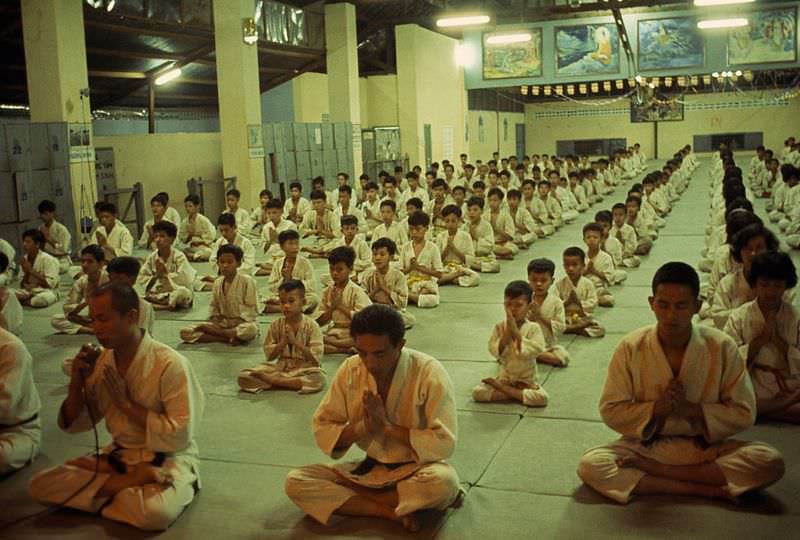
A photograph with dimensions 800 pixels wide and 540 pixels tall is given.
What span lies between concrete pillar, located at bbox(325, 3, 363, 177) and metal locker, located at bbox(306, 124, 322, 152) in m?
1.67

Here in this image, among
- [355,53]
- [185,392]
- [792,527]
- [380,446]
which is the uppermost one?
[355,53]

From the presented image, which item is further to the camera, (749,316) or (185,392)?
(749,316)

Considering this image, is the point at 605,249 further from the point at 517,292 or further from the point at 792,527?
the point at 792,527

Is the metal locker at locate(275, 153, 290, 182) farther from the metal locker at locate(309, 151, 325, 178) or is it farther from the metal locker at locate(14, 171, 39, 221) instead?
the metal locker at locate(14, 171, 39, 221)

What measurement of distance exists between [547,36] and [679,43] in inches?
143

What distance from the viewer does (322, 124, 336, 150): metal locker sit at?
21844mm

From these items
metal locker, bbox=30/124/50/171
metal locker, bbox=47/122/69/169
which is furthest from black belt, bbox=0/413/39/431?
metal locker, bbox=47/122/69/169

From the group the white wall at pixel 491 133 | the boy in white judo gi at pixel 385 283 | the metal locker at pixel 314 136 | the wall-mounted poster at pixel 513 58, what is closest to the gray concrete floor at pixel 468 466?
the boy in white judo gi at pixel 385 283

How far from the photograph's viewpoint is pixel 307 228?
14.9m

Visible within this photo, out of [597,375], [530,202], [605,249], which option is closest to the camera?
[597,375]

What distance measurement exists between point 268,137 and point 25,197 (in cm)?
677

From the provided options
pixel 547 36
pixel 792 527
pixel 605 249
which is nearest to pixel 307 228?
pixel 605 249

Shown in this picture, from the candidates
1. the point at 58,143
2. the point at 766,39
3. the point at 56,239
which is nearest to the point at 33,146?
the point at 58,143

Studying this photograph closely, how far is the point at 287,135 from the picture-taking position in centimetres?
2036
